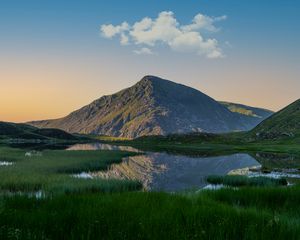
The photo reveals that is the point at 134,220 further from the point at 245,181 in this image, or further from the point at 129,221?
the point at 245,181

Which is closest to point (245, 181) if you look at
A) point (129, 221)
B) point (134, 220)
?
point (134, 220)

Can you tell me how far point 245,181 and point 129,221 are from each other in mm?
25004

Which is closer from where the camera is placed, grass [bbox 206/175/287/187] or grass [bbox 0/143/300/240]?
grass [bbox 0/143/300/240]

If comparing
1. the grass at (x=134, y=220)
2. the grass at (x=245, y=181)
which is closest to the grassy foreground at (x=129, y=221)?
the grass at (x=134, y=220)

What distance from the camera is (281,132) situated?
641 feet

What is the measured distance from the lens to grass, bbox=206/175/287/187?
34.1 metres

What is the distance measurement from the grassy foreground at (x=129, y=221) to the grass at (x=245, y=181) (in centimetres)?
1876

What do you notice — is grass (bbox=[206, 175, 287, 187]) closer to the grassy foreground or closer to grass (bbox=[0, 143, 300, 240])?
grass (bbox=[0, 143, 300, 240])

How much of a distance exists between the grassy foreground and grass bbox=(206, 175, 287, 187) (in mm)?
18758

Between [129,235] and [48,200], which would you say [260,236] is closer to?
[129,235]

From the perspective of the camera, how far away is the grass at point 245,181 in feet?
112

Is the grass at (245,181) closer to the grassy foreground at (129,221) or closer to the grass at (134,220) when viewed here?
the grass at (134,220)

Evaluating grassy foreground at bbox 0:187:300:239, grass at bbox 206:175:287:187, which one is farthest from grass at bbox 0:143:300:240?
grass at bbox 206:175:287:187

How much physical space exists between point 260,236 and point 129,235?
Result: 4.38 meters
